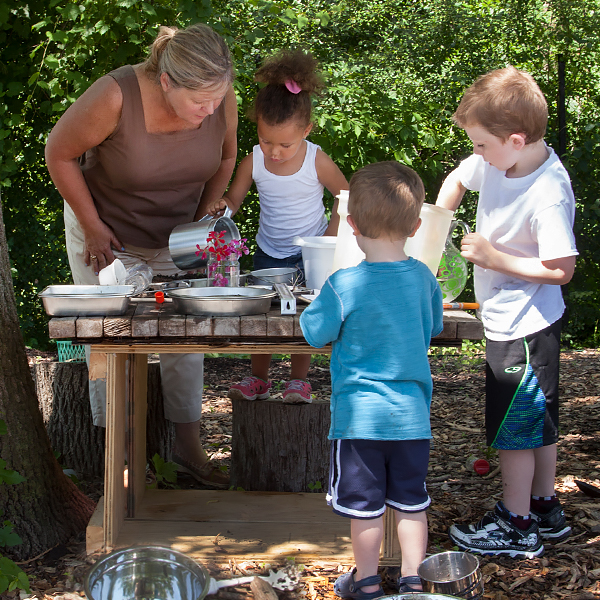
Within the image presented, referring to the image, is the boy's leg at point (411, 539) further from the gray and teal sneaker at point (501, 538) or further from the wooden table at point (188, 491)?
the gray and teal sneaker at point (501, 538)

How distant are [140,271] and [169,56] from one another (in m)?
0.70

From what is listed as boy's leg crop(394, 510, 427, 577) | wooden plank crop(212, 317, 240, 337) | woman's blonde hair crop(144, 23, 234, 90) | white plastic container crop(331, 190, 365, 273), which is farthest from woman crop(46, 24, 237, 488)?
boy's leg crop(394, 510, 427, 577)

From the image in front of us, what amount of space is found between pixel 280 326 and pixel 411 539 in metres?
0.67

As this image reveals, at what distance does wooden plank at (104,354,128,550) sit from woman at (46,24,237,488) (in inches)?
21.1

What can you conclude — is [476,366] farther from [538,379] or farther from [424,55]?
[424,55]

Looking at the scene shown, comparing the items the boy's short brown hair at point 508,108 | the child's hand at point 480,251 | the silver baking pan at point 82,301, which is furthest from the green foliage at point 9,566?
the boy's short brown hair at point 508,108

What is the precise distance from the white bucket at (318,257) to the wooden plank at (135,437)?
0.71 metres

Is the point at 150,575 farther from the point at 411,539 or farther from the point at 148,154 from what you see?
the point at 148,154

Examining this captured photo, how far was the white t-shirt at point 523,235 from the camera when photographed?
204 cm

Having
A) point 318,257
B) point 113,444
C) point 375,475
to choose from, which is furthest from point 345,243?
point 113,444

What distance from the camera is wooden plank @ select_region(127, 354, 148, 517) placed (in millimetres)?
2453

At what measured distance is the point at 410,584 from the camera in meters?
1.83

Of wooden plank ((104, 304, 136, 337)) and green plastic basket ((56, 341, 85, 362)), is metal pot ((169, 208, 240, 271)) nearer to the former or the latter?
wooden plank ((104, 304, 136, 337))

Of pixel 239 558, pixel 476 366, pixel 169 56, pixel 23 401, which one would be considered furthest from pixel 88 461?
pixel 476 366
